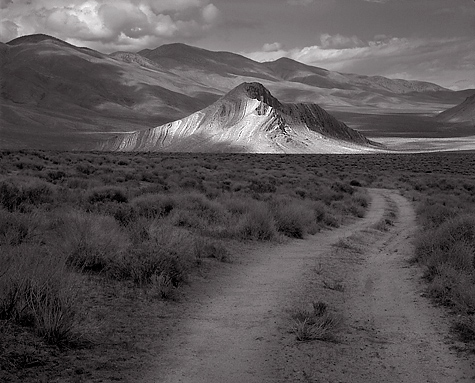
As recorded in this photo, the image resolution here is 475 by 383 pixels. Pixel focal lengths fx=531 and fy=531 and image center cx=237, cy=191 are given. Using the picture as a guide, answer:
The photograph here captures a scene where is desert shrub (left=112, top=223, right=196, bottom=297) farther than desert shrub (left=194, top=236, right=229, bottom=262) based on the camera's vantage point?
No

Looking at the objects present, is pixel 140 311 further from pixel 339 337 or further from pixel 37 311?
pixel 339 337

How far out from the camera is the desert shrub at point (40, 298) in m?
5.79

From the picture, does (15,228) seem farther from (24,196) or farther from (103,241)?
(24,196)

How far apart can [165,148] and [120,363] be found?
84.6 meters

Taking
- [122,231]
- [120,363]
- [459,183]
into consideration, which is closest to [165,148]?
[459,183]

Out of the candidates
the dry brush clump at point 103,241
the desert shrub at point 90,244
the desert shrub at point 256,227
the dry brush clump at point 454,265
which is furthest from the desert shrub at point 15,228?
the dry brush clump at point 454,265

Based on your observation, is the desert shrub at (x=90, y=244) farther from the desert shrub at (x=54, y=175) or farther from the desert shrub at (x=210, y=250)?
the desert shrub at (x=54, y=175)

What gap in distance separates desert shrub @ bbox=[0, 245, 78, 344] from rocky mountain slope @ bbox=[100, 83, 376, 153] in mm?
72386

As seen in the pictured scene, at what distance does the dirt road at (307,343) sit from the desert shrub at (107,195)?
630cm

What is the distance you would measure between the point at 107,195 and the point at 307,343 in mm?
11377

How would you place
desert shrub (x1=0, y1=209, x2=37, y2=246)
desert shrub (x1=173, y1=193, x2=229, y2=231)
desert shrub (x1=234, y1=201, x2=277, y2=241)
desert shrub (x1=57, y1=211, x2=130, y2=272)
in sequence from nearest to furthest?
desert shrub (x1=57, y1=211, x2=130, y2=272), desert shrub (x1=0, y1=209, x2=37, y2=246), desert shrub (x1=234, y1=201, x2=277, y2=241), desert shrub (x1=173, y1=193, x2=229, y2=231)

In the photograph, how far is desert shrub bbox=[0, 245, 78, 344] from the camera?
19.0ft

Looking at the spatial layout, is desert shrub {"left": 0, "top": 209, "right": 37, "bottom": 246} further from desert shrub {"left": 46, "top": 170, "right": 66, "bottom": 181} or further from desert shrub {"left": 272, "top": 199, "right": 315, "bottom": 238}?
desert shrub {"left": 46, "top": 170, "right": 66, "bottom": 181}

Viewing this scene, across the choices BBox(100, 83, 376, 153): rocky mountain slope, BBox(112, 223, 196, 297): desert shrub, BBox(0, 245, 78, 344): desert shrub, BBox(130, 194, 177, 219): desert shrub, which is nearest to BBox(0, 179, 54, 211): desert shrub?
BBox(130, 194, 177, 219): desert shrub
